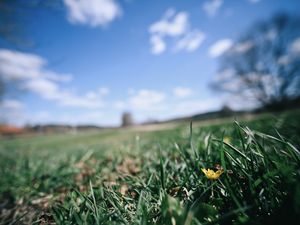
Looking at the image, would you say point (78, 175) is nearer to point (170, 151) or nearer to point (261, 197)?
point (170, 151)

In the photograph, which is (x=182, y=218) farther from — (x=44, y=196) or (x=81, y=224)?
(x=44, y=196)

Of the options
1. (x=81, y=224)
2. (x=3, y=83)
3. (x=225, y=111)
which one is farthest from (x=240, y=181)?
(x=225, y=111)

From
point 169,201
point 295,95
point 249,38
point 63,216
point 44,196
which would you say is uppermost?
point 249,38

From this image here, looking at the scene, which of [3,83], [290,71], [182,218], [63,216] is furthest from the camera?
[290,71]

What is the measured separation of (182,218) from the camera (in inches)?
25.1

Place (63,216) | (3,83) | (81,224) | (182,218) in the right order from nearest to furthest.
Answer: (182,218) < (81,224) < (63,216) < (3,83)

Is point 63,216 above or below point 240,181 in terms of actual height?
below

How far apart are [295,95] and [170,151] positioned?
28.8 metres

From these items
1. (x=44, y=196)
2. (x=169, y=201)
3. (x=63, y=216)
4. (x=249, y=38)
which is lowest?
(x=44, y=196)

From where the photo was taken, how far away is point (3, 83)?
42.1 feet

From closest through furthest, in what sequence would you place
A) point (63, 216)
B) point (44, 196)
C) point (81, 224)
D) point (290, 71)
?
point (81, 224)
point (63, 216)
point (44, 196)
point (290, 71)

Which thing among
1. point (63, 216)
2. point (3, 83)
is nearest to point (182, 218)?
point (63, 216)

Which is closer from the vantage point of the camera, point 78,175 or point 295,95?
point 78,175

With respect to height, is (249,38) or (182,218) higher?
(249,38)
